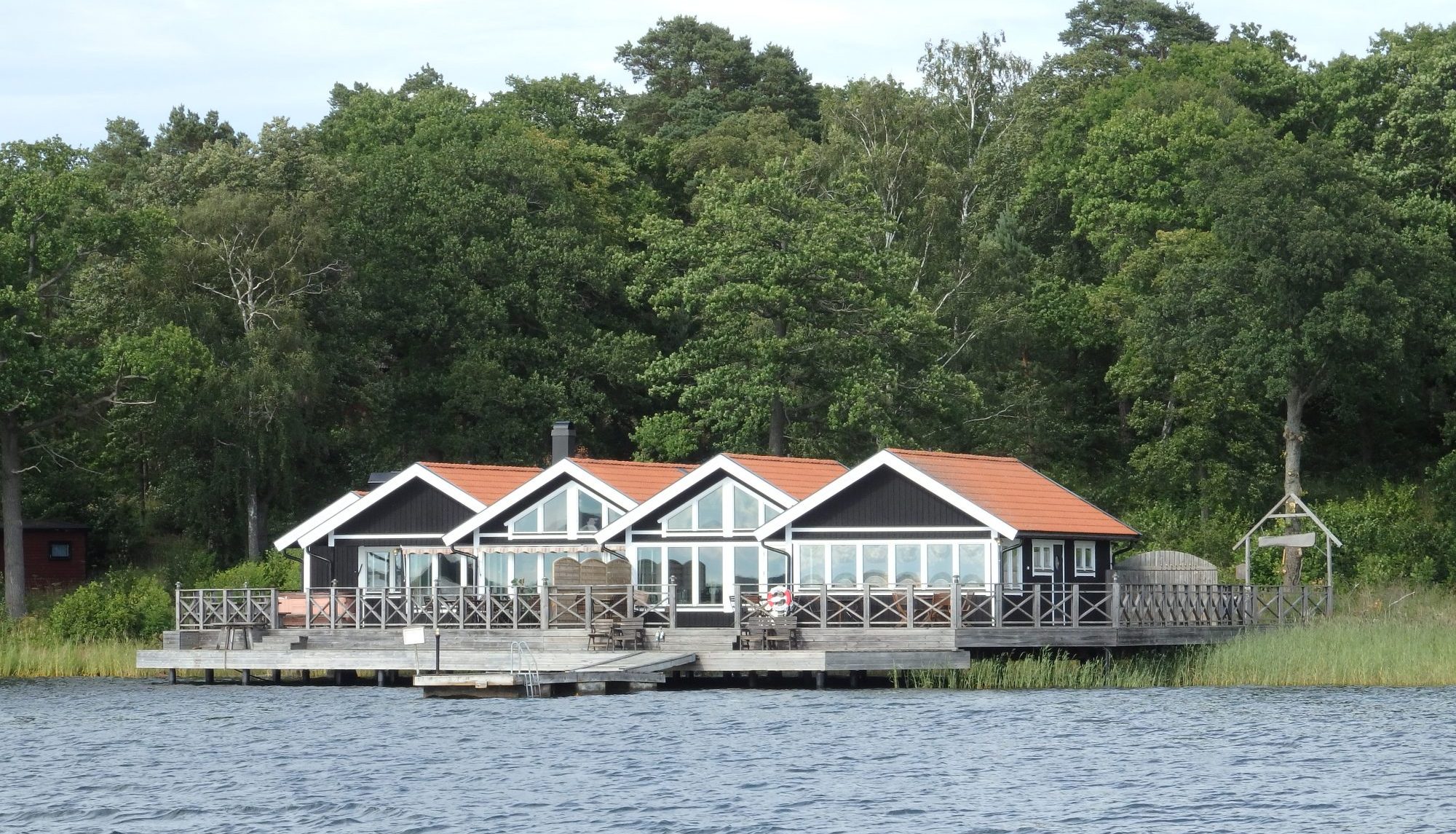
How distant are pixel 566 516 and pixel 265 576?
34.0ft

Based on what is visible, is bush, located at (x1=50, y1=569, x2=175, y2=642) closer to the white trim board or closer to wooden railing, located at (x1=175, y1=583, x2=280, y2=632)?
wooden railing, located at (x1=175, y1=583, x2=280, y2=632)

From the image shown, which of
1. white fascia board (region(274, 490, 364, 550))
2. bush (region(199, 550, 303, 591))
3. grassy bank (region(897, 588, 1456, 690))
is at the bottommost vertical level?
grassy bank (region(897, 588, 1456, 690))

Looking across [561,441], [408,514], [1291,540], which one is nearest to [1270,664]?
[1291,540]

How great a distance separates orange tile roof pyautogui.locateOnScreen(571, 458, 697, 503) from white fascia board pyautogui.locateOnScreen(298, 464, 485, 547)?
2.69m

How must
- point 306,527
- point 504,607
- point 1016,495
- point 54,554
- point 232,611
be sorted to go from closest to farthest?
point 504,607 → point 232,611 → point 1016,495 → point 306,527 → point 54,554

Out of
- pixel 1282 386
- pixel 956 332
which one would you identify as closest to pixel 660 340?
pixel 956 332

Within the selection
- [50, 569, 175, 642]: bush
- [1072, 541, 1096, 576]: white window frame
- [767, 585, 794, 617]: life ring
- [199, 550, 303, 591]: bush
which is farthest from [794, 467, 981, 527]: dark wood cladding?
[50, 569, 175, 642]: bush

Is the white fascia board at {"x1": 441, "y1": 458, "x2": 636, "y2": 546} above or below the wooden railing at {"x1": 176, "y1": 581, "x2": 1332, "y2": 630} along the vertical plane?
above

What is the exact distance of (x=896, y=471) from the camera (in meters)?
41.0

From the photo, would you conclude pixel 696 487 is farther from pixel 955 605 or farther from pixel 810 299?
pixel 810 299

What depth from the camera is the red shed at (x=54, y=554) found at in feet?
191

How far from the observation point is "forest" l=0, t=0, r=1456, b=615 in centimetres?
5284

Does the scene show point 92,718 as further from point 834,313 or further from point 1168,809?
point 834,313

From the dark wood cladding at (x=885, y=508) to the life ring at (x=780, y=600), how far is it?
2377 millimetres
